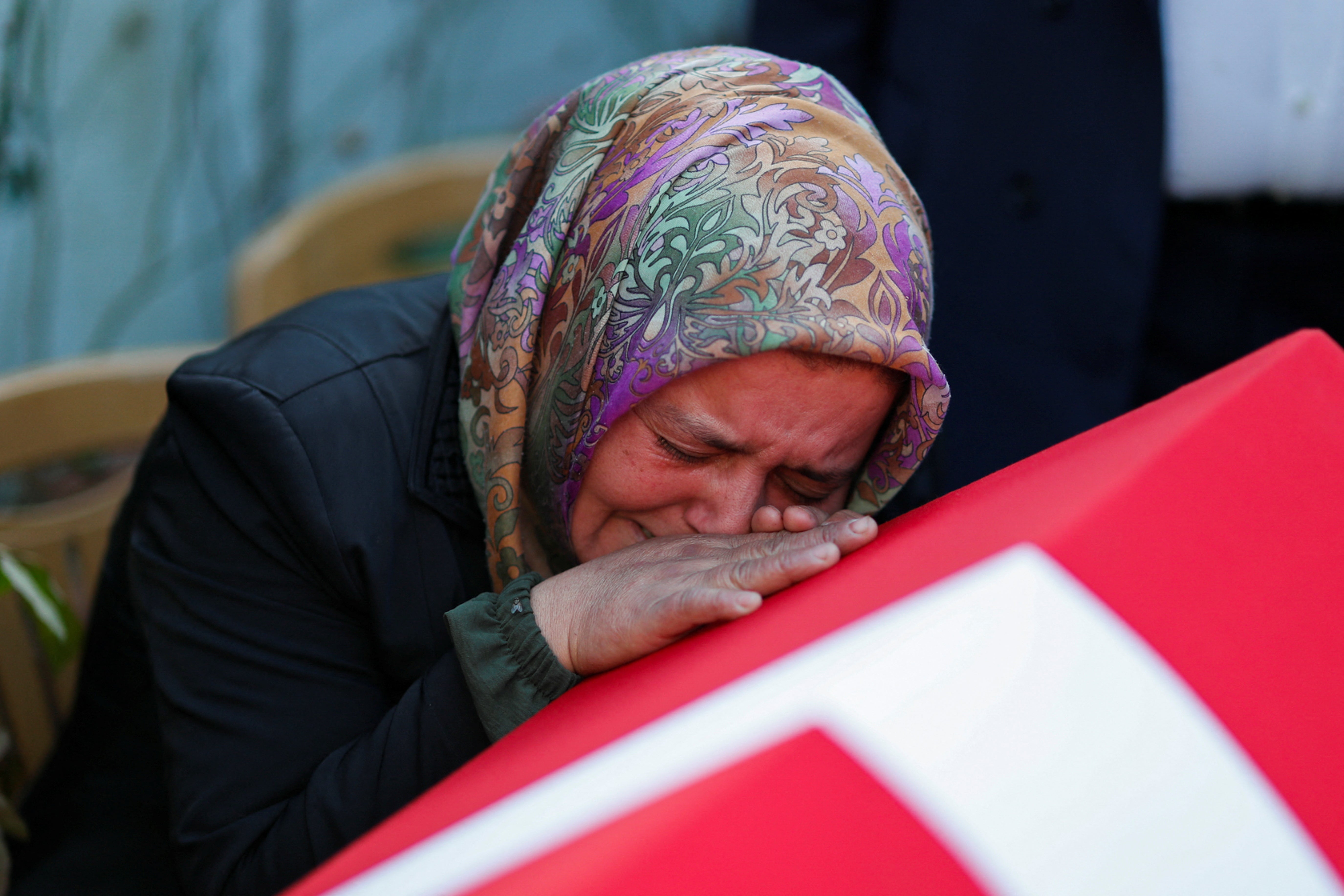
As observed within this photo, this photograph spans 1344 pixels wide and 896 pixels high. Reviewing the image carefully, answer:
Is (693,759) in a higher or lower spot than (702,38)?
lower

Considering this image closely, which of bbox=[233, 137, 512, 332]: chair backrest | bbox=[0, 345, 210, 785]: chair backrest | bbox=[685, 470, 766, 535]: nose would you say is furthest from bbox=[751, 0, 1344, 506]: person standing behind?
bbox=[0, 345, 210, 785]: chair backrest

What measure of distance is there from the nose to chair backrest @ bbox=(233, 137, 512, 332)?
44.8 inches

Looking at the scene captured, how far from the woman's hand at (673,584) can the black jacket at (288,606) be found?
125 mm

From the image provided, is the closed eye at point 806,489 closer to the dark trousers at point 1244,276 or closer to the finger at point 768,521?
the finger at point 768,521

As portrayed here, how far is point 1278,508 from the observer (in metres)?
0.85

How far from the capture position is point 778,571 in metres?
0.85

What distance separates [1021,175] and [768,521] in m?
1.13

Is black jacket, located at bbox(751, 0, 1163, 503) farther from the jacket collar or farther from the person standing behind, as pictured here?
the jacket collar

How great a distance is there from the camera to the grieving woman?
3.05 ft

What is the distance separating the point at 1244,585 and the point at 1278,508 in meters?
0.10

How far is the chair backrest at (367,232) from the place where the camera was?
1964 millimetres

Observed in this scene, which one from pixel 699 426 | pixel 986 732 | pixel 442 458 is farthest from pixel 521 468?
pixel 986 732

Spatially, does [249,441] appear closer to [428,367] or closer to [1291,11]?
[428,367]

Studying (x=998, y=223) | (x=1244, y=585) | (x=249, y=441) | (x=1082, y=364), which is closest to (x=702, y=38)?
(x=998, y=223)
